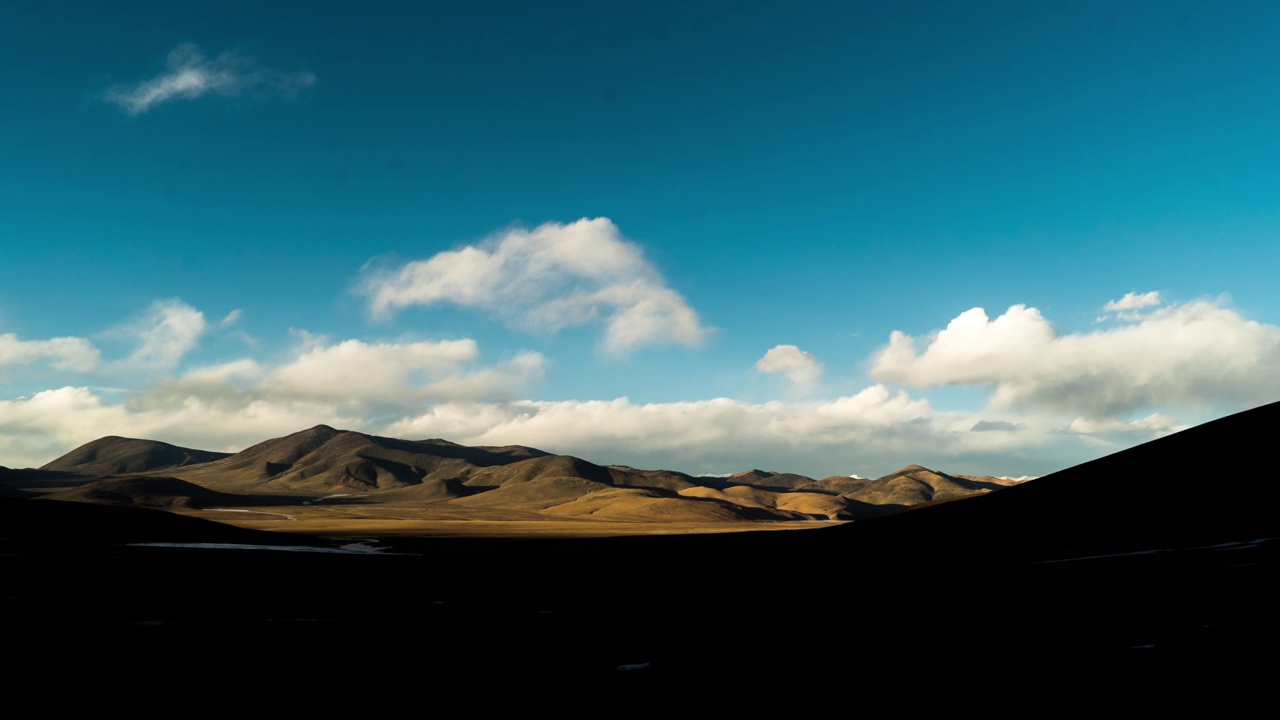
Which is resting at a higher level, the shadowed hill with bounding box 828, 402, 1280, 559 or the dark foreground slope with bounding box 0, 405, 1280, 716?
the shadowed hill with bounding box 828, 402, 1280, 559

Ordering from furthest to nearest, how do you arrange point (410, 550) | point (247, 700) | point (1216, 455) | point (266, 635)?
1. point (410, 550)
2. point (1216, 455)
3. point (266, 635)
4. point (247, 700)

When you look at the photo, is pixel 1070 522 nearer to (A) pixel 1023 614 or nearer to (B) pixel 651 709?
(A) pixel 1023 614

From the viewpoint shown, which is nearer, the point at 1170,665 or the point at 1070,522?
the point at 1170,665

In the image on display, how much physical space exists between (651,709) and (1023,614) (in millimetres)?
20984

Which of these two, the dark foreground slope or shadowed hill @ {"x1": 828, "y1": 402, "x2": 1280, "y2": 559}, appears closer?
the dark foreground slope

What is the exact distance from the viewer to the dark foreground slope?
18.5 meters

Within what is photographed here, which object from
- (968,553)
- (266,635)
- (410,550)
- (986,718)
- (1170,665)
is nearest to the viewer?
(986,718)

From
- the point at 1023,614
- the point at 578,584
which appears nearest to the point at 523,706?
the point at 1023,614

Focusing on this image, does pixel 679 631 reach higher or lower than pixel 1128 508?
lower

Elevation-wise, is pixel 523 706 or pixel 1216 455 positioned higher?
pixel 1216 455

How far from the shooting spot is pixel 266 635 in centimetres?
2838

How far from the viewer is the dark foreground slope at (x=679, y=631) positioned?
18469 mm

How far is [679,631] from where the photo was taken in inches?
1145

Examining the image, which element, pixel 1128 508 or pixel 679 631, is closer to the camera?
pixel 679 631
